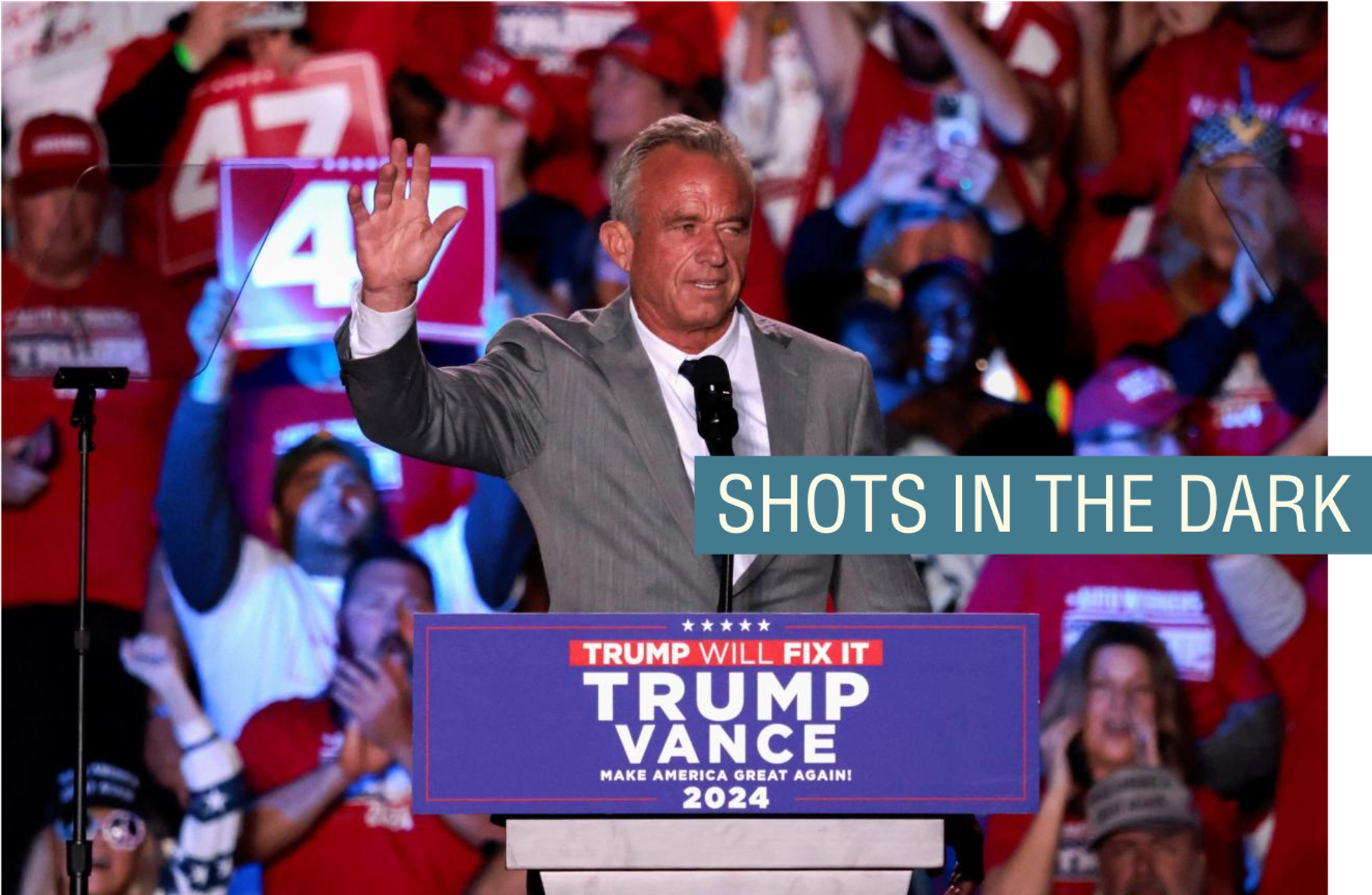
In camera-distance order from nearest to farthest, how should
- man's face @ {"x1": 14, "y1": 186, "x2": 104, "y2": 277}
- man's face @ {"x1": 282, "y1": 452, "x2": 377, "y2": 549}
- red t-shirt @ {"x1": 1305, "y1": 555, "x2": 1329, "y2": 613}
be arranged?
man's face @ {"x1": 14, "y1": 186, "x2": 104, "y2": 277}, man's face @ {"x1": 282, "y1": 452, "x2": 377, "y2": 549}, red t-shirt @ {"x1": 1305, "y1": 555, "x2": 1329, "y2": 613}

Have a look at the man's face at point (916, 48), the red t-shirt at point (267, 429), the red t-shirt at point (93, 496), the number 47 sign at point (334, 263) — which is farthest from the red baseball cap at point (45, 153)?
the man's face at point (916, 48)

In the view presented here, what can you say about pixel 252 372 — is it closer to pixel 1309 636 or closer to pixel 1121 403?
pixel 1121 403

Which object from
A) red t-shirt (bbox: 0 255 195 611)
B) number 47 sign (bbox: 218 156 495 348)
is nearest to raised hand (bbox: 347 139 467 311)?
number 47 sign (bbox: 218 156 495 348)

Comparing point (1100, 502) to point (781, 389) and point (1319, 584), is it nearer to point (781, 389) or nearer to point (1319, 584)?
point (781, 389)

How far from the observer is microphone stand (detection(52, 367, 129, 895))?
2904mm

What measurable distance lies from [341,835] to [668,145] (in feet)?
8.69

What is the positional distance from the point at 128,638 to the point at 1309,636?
301 centimetres

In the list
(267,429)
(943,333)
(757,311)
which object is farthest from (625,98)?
(267,429)

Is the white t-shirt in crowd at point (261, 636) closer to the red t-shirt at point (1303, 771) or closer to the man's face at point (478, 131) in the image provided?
the man's face at point (478, 131)

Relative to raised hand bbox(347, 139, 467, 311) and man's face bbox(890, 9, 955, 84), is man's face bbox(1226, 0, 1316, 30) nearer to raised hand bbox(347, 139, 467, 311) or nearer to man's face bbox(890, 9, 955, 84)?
man's face bbox(890, 9, 955, 84)

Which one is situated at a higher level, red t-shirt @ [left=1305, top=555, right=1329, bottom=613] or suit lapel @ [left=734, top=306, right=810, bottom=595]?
red t-shirt @ [left=1305, top=555, right=1329, bottom=613]

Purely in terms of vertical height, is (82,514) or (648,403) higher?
(82,514)

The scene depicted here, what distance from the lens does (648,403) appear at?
1973 mm

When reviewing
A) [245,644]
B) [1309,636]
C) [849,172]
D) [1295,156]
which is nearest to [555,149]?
[849,172]
